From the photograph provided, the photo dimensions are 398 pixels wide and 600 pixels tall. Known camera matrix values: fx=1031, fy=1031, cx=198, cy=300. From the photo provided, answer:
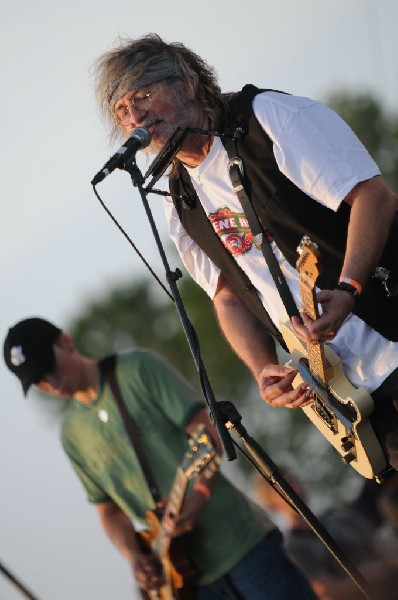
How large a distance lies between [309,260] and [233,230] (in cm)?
71

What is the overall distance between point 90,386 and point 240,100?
66.4 inches

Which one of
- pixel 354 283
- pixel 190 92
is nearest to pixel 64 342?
pixel 190 92

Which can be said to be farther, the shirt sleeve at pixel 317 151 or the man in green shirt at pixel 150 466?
the man in green shirt at pixel 150 466

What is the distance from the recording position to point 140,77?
3406mm

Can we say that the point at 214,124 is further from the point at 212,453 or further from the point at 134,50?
the point at 212,453

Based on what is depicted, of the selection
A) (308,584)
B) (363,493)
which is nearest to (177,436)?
(308,584)

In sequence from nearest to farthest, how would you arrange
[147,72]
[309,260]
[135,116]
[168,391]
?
[309,260]
[135,116]
[147,72]
[168,391]

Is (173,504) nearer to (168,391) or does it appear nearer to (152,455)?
(152,455)

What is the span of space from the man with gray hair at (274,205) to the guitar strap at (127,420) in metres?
0.83

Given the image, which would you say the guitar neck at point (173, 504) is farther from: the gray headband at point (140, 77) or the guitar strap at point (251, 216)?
the gray headband at point (140, 77)

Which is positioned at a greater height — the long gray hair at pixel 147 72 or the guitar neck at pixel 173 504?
the long gray hair at pixel 147 72

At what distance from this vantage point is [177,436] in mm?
4293

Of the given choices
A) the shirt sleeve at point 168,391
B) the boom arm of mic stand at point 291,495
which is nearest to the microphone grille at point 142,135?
the boom arm of mic stand at point 291,495

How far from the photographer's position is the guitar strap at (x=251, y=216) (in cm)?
317
